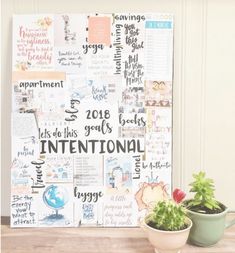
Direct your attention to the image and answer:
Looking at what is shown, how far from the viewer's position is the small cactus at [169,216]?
1177 mm

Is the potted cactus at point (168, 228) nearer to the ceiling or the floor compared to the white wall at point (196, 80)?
nearer to the floor

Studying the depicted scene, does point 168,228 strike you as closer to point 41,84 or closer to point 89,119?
point 89,119

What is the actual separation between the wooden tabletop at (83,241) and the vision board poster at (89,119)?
4cm

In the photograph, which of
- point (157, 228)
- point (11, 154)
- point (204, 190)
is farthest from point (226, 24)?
point (11, 154)

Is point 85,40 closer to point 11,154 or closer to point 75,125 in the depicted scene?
point 75,125

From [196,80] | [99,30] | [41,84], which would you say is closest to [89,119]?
[41,84]

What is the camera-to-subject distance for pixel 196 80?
1.47 meters

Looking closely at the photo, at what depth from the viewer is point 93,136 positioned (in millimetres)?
1438

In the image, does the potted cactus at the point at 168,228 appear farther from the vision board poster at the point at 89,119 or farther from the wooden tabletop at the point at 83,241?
the vision board poster at the point at 89,119

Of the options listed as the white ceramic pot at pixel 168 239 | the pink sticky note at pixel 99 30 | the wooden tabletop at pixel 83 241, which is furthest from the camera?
the pink sticky note at pixel 99 30

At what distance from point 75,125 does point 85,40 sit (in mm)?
326

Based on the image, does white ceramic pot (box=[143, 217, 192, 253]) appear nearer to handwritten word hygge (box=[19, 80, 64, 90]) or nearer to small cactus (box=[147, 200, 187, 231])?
small cactus (box=[147, 200, 187, 231])

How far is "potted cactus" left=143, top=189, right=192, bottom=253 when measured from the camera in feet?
3.83

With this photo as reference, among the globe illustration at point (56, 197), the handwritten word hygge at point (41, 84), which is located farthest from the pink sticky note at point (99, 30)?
the globe illustration at point (56, 197)
